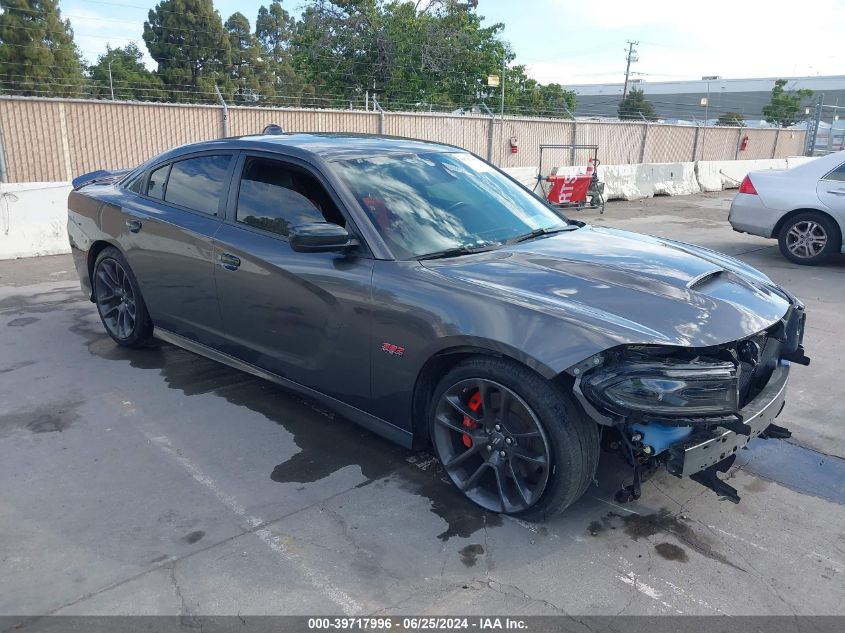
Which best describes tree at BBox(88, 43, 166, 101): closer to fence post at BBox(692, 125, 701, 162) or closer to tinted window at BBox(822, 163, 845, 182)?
fence post at BBox(692, 125, 701, 162)

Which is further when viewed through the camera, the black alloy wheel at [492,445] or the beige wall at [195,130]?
the beige wall at [195,130]

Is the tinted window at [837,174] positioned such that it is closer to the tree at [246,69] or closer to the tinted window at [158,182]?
the tinted window at [158,182]

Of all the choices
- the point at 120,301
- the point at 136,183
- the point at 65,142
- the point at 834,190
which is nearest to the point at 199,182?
the point at 136,183

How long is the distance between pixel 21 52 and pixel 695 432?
33.5m

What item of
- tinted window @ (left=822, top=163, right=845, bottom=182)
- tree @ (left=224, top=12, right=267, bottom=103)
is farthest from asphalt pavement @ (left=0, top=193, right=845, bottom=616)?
tree @ (left=224, top=12, right=267, bottom=103)

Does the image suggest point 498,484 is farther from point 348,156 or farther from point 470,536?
point 348,156

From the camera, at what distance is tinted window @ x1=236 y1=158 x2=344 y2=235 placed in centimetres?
383

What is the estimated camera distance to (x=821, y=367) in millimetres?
5332

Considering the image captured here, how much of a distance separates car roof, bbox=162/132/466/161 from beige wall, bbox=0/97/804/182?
9.38 metres

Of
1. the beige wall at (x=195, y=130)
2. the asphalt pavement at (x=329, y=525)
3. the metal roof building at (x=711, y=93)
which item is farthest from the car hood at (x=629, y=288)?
the metal roof building at (x=711, y=93)

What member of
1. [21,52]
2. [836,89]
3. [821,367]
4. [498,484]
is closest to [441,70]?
[21,52]

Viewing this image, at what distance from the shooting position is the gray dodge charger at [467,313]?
284 cm

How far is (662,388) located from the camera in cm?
272

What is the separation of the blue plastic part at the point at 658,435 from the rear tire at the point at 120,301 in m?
3.76
